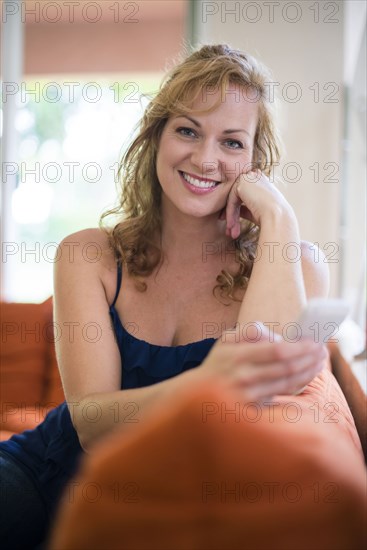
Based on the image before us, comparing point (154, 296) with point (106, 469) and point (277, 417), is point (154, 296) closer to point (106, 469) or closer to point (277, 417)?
point (277, 417)

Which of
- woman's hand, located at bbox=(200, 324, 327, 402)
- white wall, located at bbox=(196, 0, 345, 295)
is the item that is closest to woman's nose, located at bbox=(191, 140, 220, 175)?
woman's hand, located at bbox=(200, 324, 327, 402)

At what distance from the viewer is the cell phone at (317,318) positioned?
94cm

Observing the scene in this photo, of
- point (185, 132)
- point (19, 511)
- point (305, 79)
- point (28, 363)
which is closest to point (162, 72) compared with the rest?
point (305, 79)

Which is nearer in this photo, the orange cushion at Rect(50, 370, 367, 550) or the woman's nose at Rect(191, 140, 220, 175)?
the orange cushion at Rect(50, 370, 367, 550)

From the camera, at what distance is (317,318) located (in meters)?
0.96

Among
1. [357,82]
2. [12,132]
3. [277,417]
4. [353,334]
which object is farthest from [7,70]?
[277,417]

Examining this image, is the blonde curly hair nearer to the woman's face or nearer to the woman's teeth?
the woman's face

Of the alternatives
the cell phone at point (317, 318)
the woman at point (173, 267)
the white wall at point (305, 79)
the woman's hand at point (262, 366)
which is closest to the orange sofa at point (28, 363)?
the woman at point (173, 267)

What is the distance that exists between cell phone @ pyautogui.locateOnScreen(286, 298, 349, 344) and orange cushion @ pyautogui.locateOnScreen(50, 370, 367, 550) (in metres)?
0.35

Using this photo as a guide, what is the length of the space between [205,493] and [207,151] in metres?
1.11

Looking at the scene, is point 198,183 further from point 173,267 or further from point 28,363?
point 28,363

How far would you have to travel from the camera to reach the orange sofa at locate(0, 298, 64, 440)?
98.5 inches

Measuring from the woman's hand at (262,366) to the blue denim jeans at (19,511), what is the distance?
29.6 inches

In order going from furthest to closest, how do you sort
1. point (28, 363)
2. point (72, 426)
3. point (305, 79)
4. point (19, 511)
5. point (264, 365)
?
point (305, 79)
point (28, 363)
point (72, 426)
point (19, 511)
point (264, 365)
